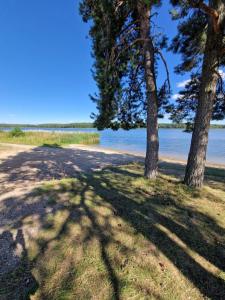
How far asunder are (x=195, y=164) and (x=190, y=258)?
9.69 ft

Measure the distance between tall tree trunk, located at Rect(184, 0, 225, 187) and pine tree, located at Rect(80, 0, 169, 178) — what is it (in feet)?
3.66

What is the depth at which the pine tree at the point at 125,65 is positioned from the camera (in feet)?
17.0

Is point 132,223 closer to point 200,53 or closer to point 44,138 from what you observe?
point 200,53

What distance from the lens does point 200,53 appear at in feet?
20.3

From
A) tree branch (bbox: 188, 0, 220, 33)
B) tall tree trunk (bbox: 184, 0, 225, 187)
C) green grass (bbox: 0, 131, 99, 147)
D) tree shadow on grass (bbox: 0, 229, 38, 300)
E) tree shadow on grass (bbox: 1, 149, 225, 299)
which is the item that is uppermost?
tree branch (bbox: 188, 0, 220, 33)

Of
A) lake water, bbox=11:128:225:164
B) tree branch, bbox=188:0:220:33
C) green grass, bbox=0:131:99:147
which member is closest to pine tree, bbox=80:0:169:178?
tree branch, bbox=188:0:220:33

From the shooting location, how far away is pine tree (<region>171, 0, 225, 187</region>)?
4.25 m

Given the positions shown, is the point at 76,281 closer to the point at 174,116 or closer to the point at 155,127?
the point at 155,127

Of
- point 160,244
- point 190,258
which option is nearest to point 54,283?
point 160,244

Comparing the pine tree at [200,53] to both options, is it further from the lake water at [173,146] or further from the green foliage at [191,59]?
the lake water at [173,146]

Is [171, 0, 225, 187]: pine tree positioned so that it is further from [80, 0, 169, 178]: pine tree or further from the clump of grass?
the clump of grass

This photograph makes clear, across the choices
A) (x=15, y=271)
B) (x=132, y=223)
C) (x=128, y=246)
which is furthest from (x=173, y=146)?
(x=15, y=271)

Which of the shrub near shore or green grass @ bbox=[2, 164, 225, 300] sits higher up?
green grass @ bbox=[2, 164, 225, 300]

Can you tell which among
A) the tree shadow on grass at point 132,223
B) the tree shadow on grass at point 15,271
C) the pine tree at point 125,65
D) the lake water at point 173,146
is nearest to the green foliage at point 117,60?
the pine tree at point 125,65
